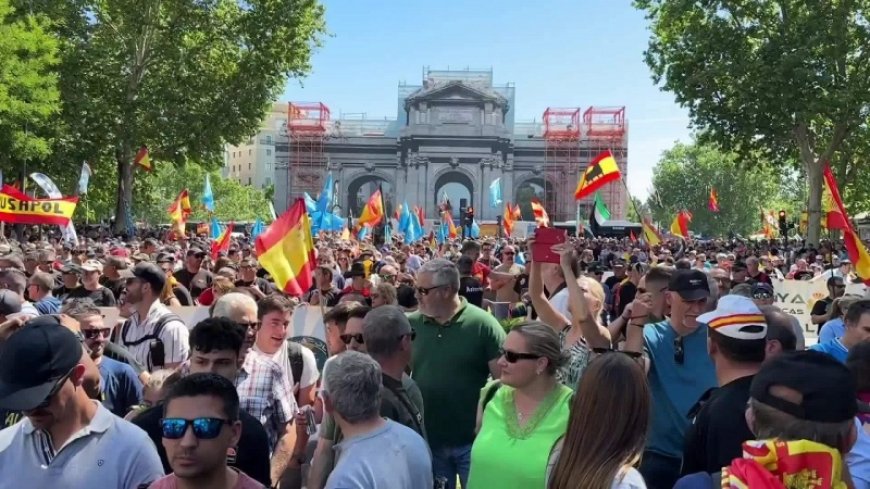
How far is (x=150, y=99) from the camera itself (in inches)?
1292

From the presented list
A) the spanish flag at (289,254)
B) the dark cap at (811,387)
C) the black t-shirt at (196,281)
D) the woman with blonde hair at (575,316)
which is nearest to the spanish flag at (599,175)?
the black t-shirt at (196,281)

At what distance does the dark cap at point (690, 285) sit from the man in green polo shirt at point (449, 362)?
3.33 feet

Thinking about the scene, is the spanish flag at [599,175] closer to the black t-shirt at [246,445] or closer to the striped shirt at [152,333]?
the striped shirt at [152,333]

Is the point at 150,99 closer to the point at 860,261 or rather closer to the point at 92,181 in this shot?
the point at 92,181

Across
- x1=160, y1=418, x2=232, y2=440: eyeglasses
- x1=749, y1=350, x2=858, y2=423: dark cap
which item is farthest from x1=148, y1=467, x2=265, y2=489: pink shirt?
x1=749, y1=350, x2=858, y2=423: dark cap

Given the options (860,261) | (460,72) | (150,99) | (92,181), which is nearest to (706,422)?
(860,261)

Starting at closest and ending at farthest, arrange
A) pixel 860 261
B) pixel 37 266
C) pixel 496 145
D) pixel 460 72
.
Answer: pixel 860 261
pixel 37 266
pixel 496 145
pixel 460 72

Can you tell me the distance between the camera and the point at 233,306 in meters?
4.37

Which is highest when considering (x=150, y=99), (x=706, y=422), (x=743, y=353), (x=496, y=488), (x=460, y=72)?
(x=460, y=72)

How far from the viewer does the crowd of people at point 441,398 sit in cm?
244

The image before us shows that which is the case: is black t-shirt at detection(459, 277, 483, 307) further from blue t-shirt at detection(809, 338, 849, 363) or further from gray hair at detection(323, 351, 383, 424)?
gray hair at detection(323, 351, 383, 424)

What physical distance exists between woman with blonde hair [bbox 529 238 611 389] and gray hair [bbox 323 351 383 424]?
1.12m

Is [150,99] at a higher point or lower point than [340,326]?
higher

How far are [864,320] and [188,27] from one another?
32022mm
